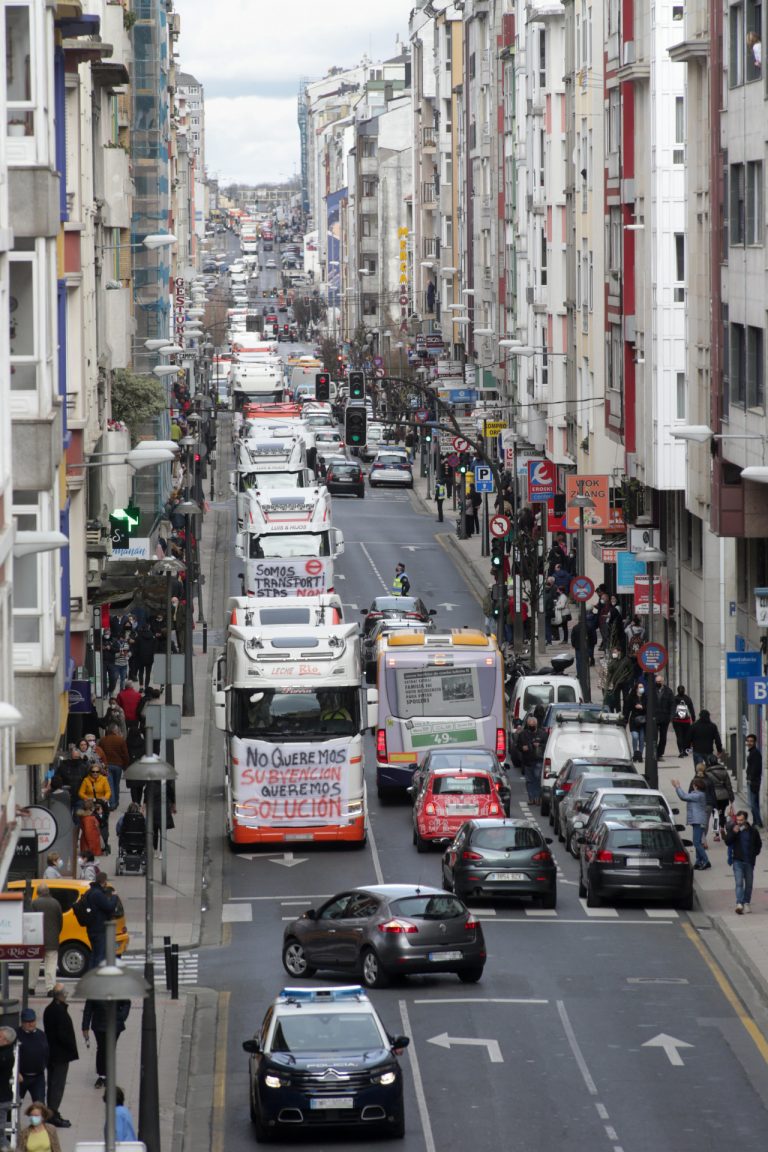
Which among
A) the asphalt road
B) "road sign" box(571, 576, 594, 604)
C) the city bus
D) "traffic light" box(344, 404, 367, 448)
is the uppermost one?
"traffic light" box(344, 404, 367, 448)

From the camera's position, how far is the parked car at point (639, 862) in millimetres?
33188

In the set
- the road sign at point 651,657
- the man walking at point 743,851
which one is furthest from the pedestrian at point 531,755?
the man walking at point 743,851

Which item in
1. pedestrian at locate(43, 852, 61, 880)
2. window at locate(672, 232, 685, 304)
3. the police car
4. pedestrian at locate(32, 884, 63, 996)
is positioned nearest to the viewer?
the police car

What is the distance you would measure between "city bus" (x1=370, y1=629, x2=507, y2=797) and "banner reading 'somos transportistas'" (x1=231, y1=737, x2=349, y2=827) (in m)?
4.81

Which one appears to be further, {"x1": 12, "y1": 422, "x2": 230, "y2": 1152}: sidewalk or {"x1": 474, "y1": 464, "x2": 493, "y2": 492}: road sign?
{"x1": 474, "y1": 464, "x2": 493, "y2": 492}: road sign

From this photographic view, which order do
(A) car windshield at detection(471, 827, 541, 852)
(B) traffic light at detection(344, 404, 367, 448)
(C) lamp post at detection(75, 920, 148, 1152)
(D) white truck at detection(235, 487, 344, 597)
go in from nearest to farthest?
1. (C) lamp post at detection(75, 920, 148, 1152)
2. (A) car windshield at detection(471, 827, 541, 852)
3. (B) traffic light at detection(344, 404, 367, 448)
4. (D) white truck at detection(235, 487, 344, 597)

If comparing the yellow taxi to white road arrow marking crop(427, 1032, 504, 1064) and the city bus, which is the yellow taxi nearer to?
white road arrow marking crop(427, 1032, 504, 1064)

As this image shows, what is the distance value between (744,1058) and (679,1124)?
2.96m

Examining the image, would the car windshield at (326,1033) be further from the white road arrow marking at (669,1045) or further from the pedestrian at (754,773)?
the pedestrian at (754,773)

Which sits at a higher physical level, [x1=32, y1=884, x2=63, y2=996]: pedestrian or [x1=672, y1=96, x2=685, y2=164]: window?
[x1=672, y1=96, x2=685, y2=164]: window

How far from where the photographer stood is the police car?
21.8 meters

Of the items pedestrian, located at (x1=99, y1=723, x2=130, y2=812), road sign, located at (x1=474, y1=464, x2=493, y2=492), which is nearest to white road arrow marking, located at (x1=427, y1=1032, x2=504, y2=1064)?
pedestrian, located at (x1=99, y1=723, x2=130, y2=812)

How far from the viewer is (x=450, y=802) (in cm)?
3778

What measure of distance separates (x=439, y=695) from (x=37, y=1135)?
80.2 feet
